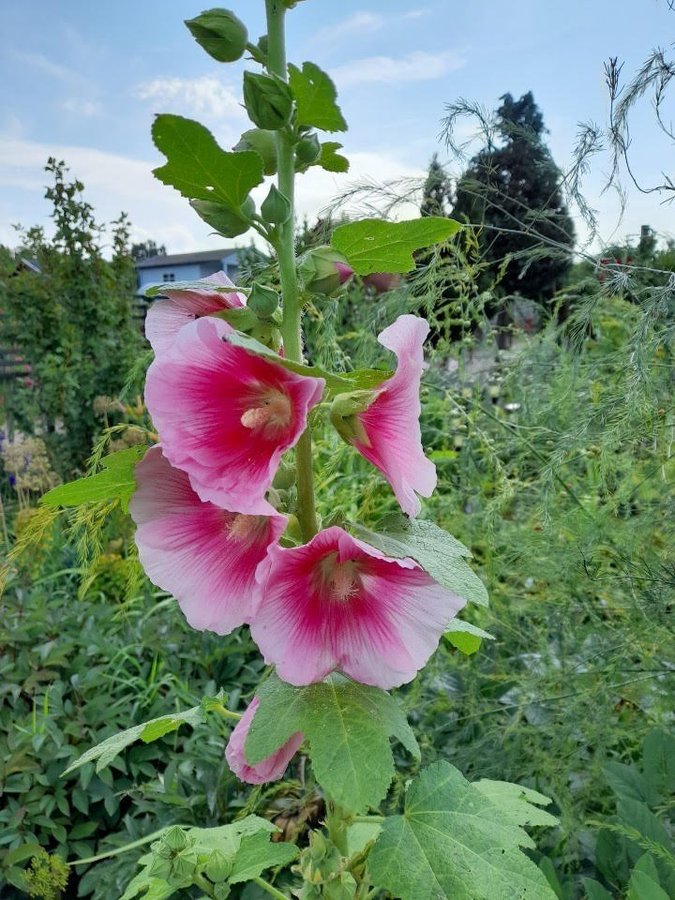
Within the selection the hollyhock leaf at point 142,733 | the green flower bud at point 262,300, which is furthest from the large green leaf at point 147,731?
the green flower bud at point 262,300

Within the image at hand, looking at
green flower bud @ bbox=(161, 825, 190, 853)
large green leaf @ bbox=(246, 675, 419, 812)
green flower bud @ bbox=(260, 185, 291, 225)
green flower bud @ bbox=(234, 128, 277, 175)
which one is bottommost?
green flower bud @ bbox=(161, 825, 190, 853)

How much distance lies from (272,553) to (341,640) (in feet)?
0.34

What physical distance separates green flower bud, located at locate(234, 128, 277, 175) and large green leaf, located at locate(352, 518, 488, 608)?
11.8 inches

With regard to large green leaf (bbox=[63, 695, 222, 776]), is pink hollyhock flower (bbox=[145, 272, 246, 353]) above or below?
above

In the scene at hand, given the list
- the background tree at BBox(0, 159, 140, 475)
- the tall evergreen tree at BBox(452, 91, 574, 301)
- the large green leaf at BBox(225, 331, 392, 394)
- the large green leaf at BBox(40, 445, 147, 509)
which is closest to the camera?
the large green leaf at BBox(225, 331, 392, 394)

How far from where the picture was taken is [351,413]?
56 cm

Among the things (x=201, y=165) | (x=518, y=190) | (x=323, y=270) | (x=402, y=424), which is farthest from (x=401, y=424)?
(x=518, y=190)

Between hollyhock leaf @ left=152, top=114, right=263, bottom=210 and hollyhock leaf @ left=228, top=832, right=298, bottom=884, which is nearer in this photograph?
hollyhock leaf @ left=152, top=114, right=263, bottom=210

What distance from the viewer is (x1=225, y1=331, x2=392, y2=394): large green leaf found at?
46cm

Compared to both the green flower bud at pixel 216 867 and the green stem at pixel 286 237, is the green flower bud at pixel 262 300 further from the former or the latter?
the green flower bud at pixel 216 867

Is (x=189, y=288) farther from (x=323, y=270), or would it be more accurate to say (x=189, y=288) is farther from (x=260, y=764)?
(x=260, y=764)

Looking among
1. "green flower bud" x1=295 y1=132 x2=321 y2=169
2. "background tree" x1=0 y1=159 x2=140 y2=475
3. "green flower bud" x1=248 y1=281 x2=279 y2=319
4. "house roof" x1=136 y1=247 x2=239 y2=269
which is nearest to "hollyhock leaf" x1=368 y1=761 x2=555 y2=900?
"green flower bud" x1=248 y1=281 x2=279 y2=319

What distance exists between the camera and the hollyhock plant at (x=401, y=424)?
537mm

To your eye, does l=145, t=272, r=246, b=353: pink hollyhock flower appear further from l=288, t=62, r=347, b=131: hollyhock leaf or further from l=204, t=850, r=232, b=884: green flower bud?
l=204, t=850, r=232, b=884: green flower bud
